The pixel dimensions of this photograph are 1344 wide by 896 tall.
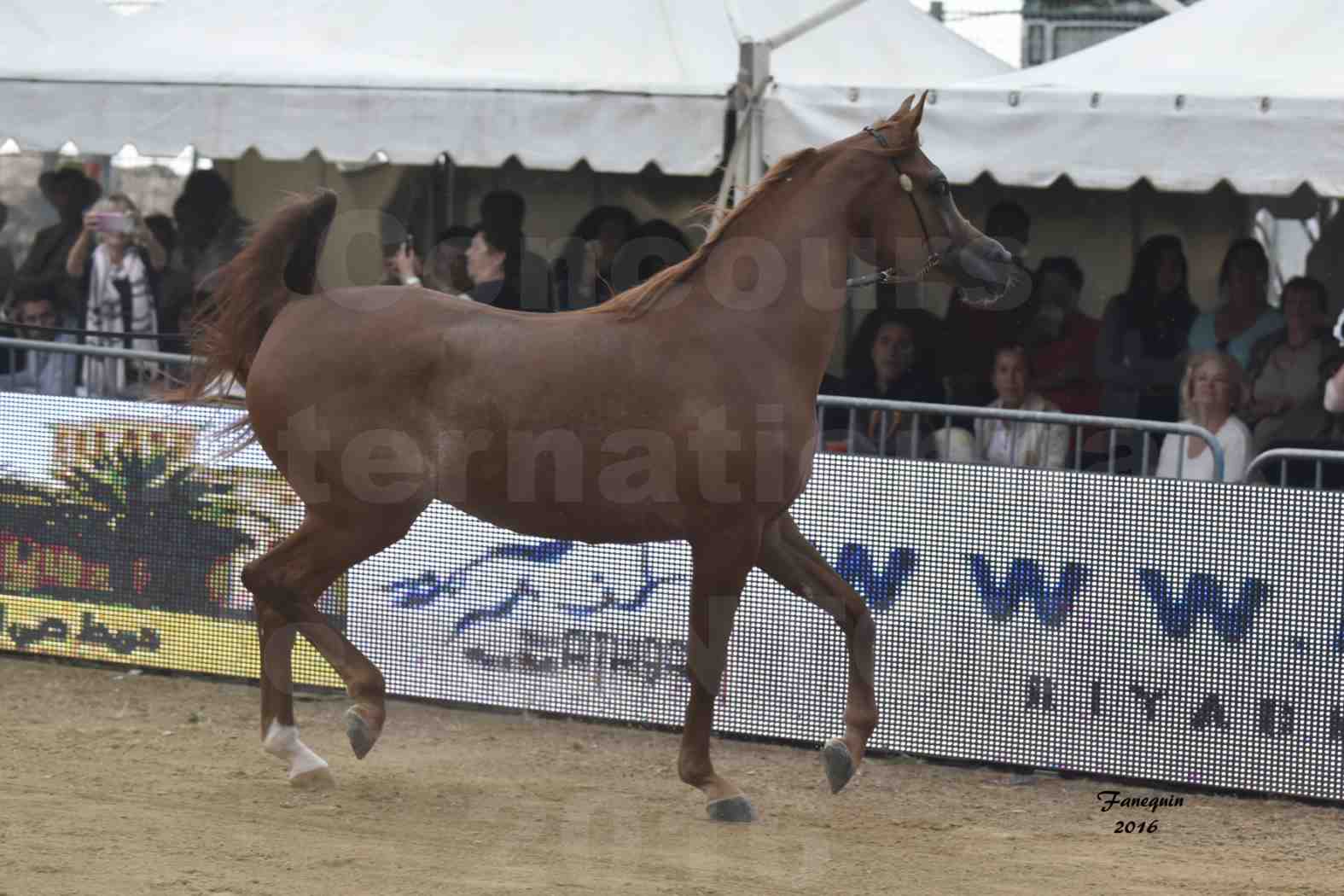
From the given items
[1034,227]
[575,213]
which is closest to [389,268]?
[575,213]

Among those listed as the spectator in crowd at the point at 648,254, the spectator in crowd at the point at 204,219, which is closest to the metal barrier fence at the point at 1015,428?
the spectator in crowd at the point at 648,254

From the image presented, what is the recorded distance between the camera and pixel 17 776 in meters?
5.69

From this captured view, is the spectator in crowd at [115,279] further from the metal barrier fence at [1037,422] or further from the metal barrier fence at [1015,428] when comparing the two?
the metal barrier fence at [1037,422]

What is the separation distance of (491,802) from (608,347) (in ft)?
4.98

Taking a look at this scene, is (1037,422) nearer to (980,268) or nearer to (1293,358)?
(980,268)

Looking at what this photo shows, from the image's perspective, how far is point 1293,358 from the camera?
8.36m

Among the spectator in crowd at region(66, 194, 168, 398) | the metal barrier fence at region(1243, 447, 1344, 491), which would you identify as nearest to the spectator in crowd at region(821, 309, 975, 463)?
the metal barrier fence at region(1243, 447, 1344, 491)

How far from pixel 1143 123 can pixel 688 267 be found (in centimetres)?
322

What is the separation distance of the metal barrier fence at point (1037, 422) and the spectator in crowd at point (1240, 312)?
5.13 ft

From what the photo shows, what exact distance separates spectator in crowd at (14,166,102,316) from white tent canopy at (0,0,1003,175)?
1084 millimetres

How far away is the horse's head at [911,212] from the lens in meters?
5.42

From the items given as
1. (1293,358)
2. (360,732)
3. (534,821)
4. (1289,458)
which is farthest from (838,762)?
(1293,358)

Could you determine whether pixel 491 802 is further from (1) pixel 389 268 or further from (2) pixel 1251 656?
(1) pixel 389 268

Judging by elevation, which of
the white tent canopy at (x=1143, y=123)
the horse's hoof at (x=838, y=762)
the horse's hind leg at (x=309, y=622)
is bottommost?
the horse's hoof at (x=838, y=762)
